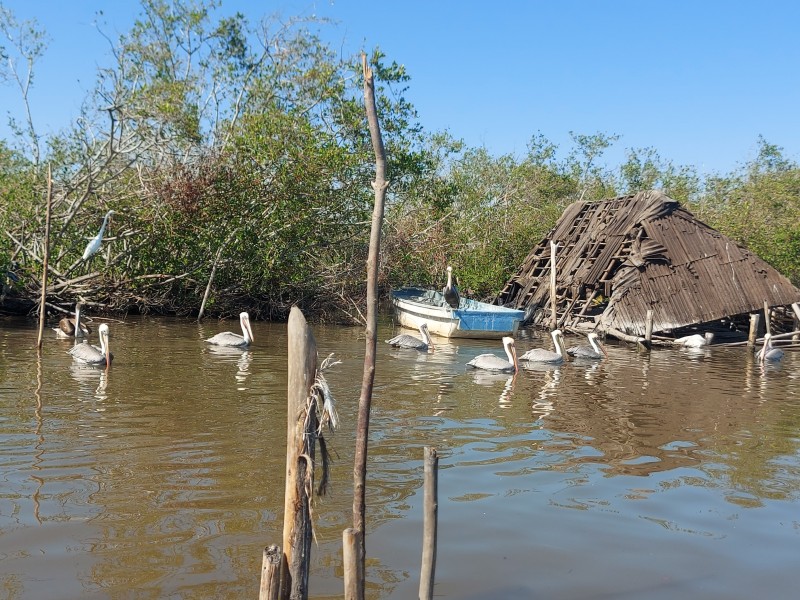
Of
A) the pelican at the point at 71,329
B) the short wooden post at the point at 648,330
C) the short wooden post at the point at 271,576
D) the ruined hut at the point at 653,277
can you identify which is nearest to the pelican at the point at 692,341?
the ruined hut at the point at 653,277

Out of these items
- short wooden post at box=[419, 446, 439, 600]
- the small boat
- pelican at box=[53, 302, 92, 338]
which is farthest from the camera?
the small boat

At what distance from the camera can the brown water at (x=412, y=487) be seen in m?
5.04

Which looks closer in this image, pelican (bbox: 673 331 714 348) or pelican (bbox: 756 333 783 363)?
pelican (bbox: 756 333 783 363)

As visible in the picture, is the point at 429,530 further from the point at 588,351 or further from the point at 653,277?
the point at 653,277

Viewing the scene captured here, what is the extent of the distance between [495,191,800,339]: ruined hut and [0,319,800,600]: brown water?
26.7ft

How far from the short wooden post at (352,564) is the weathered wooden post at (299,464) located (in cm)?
42

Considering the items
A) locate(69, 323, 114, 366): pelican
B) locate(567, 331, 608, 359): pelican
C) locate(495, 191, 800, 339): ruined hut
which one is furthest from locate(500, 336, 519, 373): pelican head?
locate(69, 323, 114, 366): pelican

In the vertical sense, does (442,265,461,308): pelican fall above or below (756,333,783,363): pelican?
above

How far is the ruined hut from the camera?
67.3 feet

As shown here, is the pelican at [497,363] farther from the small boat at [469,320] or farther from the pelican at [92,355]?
the pelican at [92,355]

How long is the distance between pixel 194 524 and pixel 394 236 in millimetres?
20870

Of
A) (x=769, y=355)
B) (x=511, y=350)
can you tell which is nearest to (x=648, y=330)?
(x=769, y=355)

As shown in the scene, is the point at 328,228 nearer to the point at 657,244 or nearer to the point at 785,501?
the point at 657,244

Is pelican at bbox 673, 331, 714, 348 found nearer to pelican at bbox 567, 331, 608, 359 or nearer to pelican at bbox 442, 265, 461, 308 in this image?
pelican at bbox 567, 331, 608, 359
